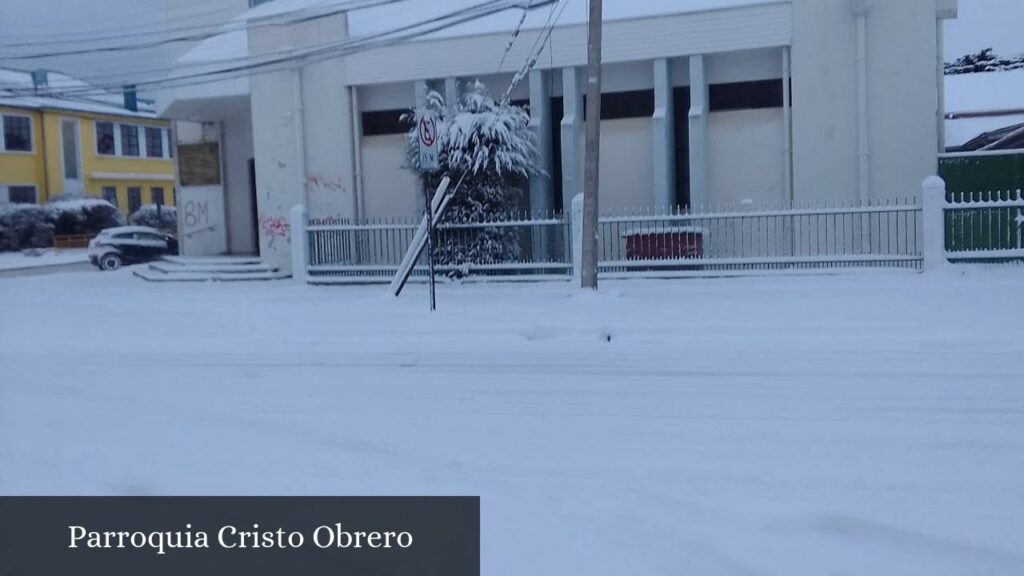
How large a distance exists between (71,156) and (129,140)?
146 inches

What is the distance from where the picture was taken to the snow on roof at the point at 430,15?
20062 millimetres

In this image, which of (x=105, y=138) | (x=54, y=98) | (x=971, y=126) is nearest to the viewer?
(x=971, y=126)

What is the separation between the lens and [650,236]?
18422 millimetres

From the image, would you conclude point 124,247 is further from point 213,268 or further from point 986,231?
point 986,231

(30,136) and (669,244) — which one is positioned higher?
(30,136)

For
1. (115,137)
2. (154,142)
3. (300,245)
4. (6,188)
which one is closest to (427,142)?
(300,245)

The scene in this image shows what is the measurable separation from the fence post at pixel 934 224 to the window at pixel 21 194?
37.6m

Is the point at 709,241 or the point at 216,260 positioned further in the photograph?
the point at 216,260

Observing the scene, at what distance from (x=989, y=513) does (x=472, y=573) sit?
9.17 feet

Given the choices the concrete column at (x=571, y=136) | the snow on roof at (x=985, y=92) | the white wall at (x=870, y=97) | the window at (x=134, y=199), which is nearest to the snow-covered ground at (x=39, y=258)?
the window at (x=134, y=199)

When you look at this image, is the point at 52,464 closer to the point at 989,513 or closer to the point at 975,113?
the point at 989,513

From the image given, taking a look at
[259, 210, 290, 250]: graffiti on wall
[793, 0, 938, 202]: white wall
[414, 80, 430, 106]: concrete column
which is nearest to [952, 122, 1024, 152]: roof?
[793, 0, 938, 202]: white wall

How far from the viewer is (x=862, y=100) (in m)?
18.6

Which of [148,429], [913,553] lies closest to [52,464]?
[148,429]
